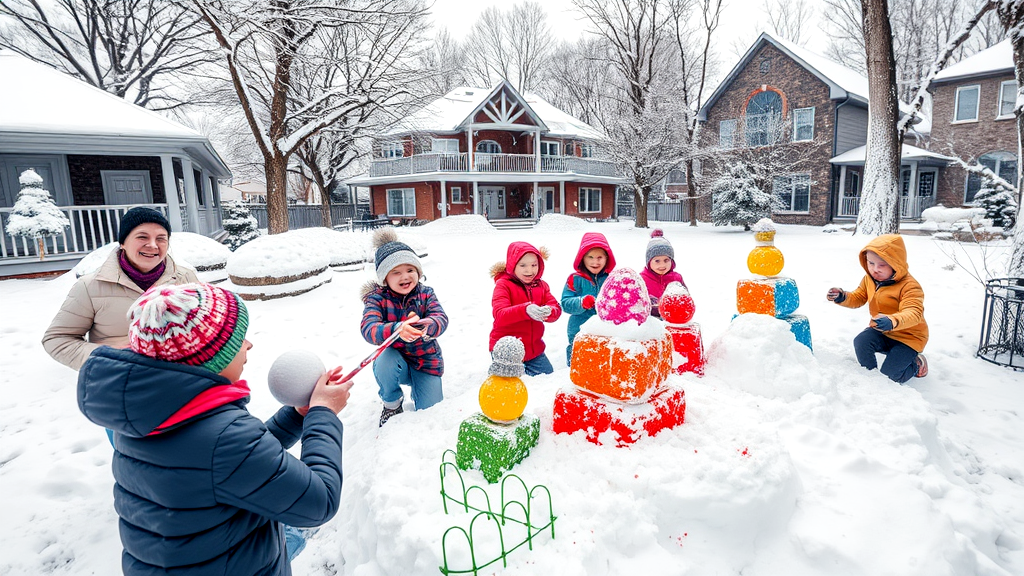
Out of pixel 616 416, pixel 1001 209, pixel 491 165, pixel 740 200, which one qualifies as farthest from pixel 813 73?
pixel 616 416

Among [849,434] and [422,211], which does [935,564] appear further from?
[422,211]

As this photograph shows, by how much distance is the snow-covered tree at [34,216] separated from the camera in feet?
30.3

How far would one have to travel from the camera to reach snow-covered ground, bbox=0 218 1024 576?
204cm

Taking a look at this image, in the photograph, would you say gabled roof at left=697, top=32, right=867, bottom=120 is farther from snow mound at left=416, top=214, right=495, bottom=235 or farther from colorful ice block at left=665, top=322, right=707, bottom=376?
colorful ice block at left=665, top=322, right=707, bottom=376

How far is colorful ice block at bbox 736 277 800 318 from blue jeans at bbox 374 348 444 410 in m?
2.63

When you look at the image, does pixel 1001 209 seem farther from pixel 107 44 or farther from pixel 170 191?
pixel 107 44

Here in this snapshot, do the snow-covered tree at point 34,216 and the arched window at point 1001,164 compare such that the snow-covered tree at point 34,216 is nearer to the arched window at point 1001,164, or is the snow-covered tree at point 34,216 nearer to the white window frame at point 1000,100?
the arched window at point 1001,164

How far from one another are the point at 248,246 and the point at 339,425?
23.8 ft

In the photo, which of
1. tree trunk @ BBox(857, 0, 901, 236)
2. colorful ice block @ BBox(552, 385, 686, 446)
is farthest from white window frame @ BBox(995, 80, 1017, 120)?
colorful ice block @ BBox(552, 385, 686, 446)

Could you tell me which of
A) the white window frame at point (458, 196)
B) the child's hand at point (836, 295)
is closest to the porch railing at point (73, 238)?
the child's hand at point (836, 295)

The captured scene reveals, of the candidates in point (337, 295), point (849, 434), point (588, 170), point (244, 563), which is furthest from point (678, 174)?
point (244, 563)

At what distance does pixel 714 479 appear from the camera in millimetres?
2203

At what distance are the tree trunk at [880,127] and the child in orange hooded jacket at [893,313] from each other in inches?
298

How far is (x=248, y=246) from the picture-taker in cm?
769
